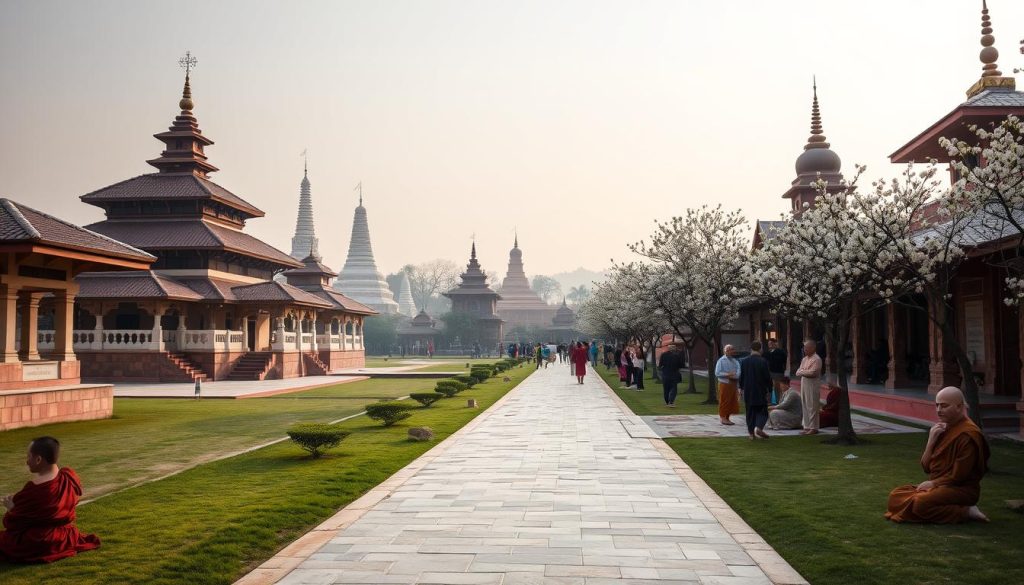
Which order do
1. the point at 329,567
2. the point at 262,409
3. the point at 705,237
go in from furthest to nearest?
the point at 705,237, the point at 262,409, the point at 329,567

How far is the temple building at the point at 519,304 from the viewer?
370 feet

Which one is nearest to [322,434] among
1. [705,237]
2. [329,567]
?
[329,567]

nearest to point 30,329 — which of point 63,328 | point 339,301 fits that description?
point 63,328

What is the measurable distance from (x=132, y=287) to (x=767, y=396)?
2954 cm

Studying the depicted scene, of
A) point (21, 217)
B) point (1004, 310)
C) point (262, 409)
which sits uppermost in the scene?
point (21, 217)

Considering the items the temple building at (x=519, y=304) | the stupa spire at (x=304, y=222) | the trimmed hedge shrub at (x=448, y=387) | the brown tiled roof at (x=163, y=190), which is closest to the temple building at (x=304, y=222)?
the stupa spire at (x=304, y=222)

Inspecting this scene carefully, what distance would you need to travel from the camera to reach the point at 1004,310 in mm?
18094

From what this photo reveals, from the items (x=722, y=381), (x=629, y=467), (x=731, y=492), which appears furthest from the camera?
(x=722, y=381)

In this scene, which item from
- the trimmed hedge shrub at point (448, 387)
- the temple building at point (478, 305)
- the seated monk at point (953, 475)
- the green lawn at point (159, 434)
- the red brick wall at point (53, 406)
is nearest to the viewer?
the seated monk at point (953, 475)

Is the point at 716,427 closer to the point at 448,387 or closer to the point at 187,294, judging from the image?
the point at 448,387

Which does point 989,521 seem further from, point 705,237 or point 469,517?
point 705,237

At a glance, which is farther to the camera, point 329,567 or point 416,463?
point 416,463

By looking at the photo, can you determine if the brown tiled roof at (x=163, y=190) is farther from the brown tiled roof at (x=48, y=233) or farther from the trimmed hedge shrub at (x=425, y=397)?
the trimmed hedge shrub at (x=425, y=397)

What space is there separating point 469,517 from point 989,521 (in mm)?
5180
